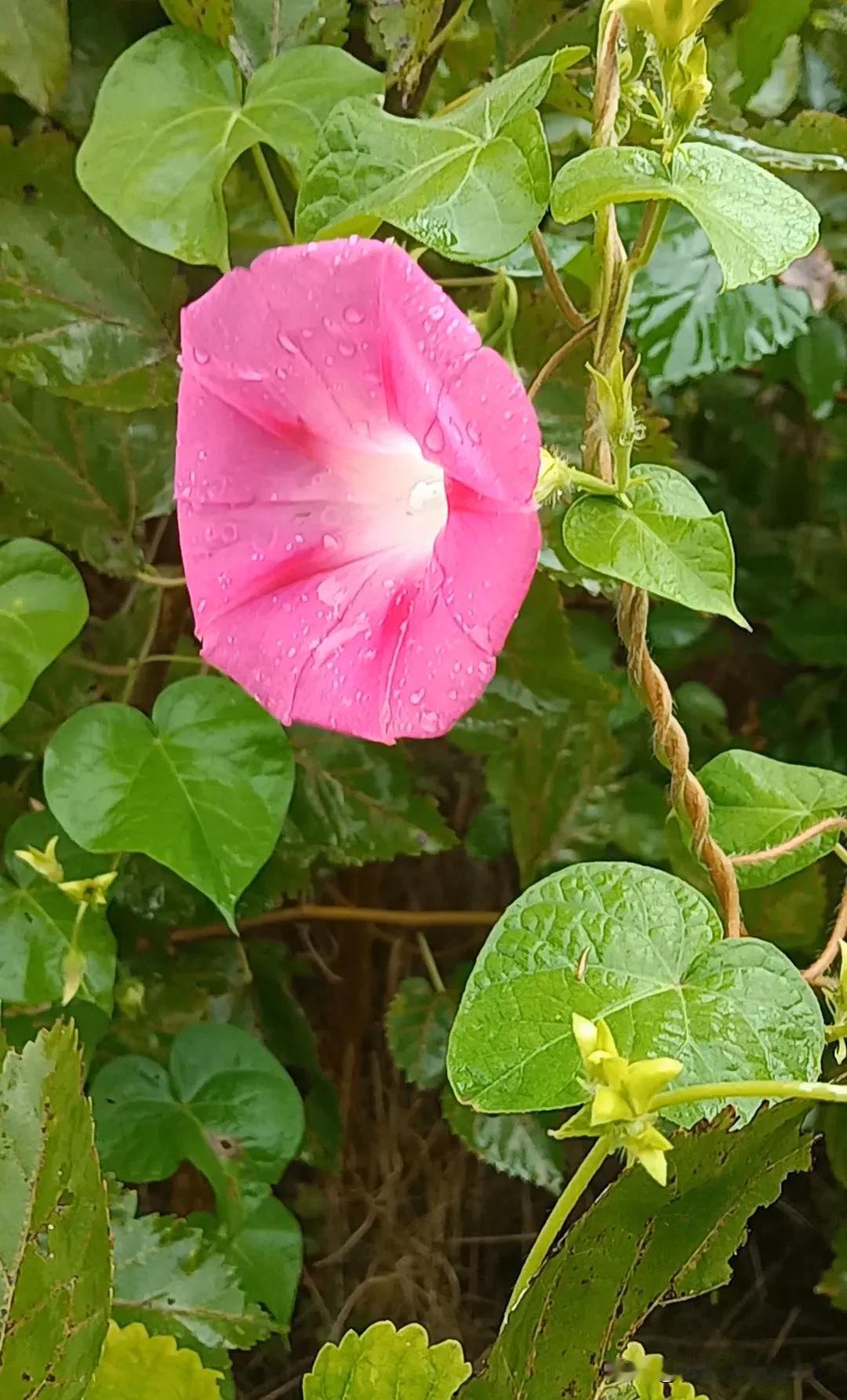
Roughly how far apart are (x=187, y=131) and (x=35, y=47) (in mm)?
107

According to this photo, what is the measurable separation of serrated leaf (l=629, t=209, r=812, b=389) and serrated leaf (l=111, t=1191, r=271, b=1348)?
489 millimetres

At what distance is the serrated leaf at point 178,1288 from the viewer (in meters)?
0.59

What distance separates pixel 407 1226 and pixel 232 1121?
410 mm

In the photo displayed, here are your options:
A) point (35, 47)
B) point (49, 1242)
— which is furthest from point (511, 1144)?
point (35, 47)

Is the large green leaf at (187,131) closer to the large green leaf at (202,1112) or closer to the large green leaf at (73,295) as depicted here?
the large green leaf at (73,295)

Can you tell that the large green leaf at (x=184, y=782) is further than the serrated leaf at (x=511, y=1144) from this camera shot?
No

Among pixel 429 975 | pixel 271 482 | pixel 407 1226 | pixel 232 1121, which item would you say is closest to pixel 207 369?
pixel 271 482

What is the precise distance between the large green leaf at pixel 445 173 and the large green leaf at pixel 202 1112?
1.56 ft

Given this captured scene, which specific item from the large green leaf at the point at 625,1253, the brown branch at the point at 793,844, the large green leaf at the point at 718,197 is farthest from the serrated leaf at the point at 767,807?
the large green leaf at the point at 718,197

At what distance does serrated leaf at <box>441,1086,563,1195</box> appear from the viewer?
769 millimetres

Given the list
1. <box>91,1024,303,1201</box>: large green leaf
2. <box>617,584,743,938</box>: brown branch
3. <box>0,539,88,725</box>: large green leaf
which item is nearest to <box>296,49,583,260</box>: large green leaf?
<box>617,584,743,938</box>: brown branch

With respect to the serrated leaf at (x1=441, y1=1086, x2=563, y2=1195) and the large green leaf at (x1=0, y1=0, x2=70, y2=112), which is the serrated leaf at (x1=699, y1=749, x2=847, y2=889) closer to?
the serrated leaf at (x1=441, y1=1086, x2=563, y2=1195)

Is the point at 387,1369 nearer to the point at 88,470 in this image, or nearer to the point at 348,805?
the point at 348,805

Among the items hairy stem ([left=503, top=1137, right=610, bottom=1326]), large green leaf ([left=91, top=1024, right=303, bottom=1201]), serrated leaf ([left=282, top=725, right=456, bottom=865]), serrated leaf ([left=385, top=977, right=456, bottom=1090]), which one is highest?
hairy stem ([left=503, top=1137, right=610, bottom=1326])
